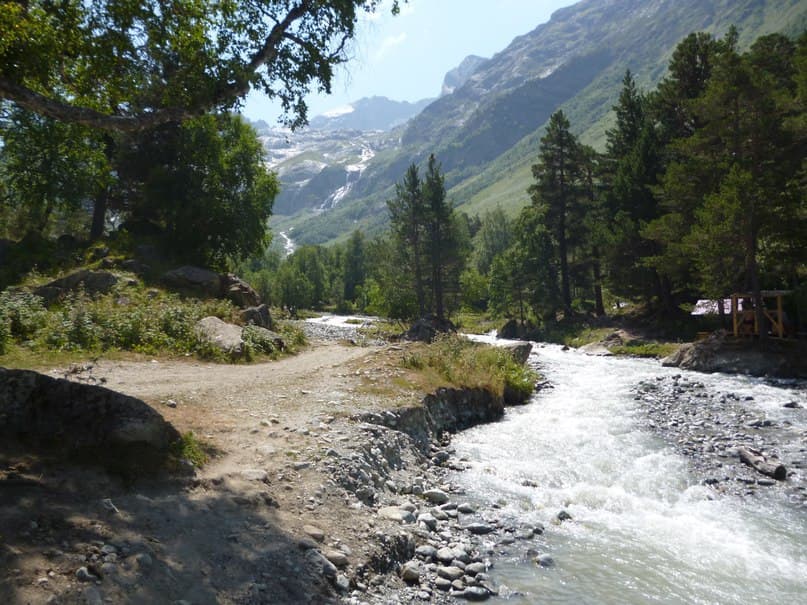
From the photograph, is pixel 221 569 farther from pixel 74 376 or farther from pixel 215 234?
pixel 215 234

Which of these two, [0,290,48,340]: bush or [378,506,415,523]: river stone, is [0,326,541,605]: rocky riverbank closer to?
[378,506,415,523]: river stone

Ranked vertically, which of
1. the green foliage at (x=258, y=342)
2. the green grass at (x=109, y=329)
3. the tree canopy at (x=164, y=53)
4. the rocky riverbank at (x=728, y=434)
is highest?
the tree canopy at (x=164, y=53)

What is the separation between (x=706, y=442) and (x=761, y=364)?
1475cm

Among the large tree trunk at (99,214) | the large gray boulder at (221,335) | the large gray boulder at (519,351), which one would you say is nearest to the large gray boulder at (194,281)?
the large gray boulder at (221,335)

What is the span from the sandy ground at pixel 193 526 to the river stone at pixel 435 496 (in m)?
2.15

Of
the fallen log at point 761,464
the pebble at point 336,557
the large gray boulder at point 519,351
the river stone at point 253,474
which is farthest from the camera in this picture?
the large gray boulder at point 519,351

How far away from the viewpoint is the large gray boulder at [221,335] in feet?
68.0

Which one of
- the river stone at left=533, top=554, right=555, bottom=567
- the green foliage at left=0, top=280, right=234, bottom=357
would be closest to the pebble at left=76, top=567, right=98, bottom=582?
the river stone at left=533, top=554, right=555, bottom=567

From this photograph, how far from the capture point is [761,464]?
12305 millimetres

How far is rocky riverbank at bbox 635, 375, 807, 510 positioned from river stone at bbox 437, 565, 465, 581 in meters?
7.19

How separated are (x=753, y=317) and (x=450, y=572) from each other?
3021 cm

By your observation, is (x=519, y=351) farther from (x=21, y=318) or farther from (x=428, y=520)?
(x=21, y=318)

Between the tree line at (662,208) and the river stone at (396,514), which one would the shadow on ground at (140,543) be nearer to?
the river stone at (396,514)

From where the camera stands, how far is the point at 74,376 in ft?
44.4
